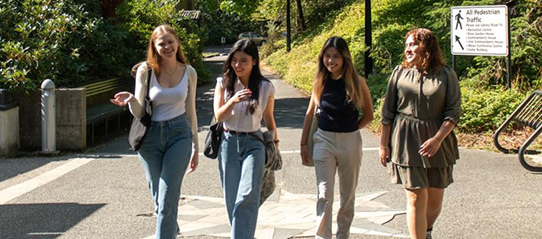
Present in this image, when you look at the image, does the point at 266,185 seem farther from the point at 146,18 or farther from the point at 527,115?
the point at 146,18

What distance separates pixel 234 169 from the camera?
477 centimetres

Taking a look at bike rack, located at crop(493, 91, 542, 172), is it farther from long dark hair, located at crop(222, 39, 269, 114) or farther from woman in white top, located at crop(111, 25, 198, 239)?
woman in white top, located at crop(111, 25, 198, 239)

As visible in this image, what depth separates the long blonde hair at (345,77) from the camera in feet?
16.4

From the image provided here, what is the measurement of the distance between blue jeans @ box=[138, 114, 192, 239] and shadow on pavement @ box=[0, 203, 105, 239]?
62.4 inches

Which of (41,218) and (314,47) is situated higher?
(314,47)

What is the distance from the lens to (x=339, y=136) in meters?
5.02

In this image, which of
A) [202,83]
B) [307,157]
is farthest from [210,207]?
[202,83]

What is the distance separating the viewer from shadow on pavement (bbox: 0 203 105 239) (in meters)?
5.96

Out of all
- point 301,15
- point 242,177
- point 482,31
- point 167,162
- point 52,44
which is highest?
point 301,15

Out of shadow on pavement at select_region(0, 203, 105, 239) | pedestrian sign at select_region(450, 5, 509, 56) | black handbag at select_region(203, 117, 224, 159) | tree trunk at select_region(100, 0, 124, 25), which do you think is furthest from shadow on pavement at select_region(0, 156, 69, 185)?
pedestrian sign at select_region(450, 5, 509, 56)

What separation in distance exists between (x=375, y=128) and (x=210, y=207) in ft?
20.8

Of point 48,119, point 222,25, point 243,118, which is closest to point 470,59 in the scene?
point 48,119

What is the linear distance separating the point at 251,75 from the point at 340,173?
1003 mm

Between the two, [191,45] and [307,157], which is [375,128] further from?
[191,45]
